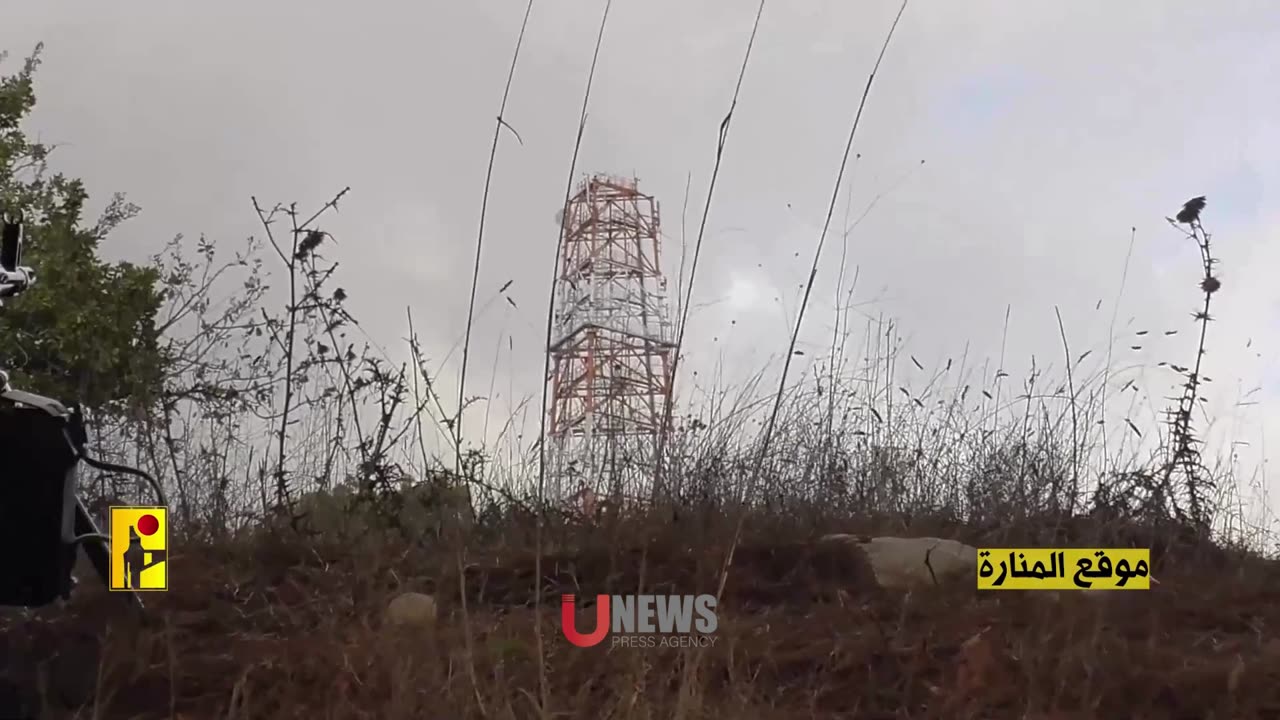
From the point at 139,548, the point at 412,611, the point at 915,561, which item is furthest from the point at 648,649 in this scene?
the point at 139,548

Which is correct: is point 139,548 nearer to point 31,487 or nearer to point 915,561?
point 31,487

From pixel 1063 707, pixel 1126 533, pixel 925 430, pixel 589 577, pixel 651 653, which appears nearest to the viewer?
pixel 1063 707

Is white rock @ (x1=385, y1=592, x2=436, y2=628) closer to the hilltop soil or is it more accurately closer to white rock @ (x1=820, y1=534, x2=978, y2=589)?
the hilltop soil

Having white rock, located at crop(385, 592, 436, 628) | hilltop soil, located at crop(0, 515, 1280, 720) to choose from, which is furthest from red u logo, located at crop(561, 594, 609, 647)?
white rock, located at crop(385, 592, 436, 628)

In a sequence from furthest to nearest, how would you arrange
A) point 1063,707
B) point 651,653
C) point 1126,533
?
point 1126,533, point 651,653, point 1063,707

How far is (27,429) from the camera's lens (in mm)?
1240

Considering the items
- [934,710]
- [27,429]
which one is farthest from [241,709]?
[934,710]

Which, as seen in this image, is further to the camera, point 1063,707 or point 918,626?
point 918,626

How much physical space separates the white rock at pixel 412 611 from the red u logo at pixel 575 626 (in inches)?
8.7

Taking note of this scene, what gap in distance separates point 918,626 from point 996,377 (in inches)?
58.7

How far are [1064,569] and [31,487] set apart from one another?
1858 millimetres

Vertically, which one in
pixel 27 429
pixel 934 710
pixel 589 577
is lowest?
pixel 934 710

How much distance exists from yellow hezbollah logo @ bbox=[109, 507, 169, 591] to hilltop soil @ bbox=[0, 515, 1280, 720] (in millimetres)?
34

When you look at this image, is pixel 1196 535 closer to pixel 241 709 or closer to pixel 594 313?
pixel 594 313
